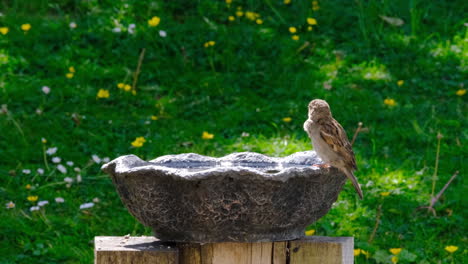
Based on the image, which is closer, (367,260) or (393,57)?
(367,260)

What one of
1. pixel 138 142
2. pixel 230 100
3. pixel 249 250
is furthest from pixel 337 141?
pixel 230 100

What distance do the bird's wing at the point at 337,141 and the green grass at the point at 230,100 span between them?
4.98ft

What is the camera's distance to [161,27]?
7590 mm

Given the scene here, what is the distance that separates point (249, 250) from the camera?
3090mm

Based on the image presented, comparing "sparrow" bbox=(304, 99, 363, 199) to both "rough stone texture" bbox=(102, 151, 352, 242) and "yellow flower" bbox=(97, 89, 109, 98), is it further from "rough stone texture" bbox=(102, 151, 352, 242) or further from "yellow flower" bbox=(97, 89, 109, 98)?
"yellow flower" bbox=(97, 89, 109, 98)

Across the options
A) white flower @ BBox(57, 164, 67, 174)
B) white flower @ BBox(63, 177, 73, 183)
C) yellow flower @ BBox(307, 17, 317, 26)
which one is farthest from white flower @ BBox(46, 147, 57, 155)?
yellow flower @ BBox(307, 17, 317, 26)

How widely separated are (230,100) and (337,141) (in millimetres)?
3449

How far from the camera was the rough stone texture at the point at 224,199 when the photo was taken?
9.28 ft

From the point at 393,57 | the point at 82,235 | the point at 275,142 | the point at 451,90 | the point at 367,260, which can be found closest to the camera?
the point at 367,260

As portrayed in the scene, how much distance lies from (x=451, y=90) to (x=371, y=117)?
0.94 m

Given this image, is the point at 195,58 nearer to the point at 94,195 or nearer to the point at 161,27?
the point at 161,27

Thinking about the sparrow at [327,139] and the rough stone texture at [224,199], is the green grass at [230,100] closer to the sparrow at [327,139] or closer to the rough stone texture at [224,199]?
the sparrow at [327,139]

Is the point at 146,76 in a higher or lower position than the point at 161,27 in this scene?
lower

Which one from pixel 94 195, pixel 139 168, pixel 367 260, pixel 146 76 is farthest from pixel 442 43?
pixel 139 168
